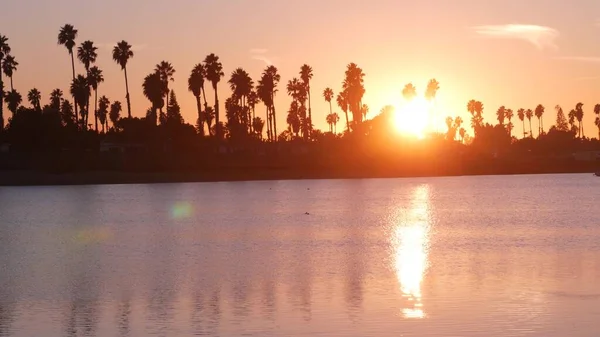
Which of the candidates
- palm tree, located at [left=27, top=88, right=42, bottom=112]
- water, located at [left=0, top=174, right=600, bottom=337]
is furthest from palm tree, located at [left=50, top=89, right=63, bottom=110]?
water, located at [left=0, top=174, right=600, bottom=337]

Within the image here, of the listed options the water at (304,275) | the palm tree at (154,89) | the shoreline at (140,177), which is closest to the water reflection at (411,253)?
the water at (304,275)

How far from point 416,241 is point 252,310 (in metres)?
25.6

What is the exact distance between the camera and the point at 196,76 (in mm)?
168625

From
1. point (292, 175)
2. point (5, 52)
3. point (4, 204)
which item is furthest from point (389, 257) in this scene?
point (5, 52)

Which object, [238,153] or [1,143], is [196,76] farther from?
[1,143]

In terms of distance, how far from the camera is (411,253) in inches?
1730

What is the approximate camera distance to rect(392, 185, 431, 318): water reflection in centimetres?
2822

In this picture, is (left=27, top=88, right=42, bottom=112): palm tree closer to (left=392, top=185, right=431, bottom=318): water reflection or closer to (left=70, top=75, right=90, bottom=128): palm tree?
(left=70, top=75, right=90, bottom=128): palm tree

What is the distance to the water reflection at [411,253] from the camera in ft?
92.6

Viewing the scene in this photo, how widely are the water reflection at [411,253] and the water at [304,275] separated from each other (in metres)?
0.08

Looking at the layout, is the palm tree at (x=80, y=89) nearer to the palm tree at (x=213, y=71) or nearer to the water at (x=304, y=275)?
the palm tree at (x=213, y=71)

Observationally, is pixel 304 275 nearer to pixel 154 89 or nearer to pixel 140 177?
pixel 140 177

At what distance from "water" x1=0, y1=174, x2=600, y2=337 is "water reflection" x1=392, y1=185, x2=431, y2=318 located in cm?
8

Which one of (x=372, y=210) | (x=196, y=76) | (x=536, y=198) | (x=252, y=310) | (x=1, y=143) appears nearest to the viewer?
(x=252, y=310)
